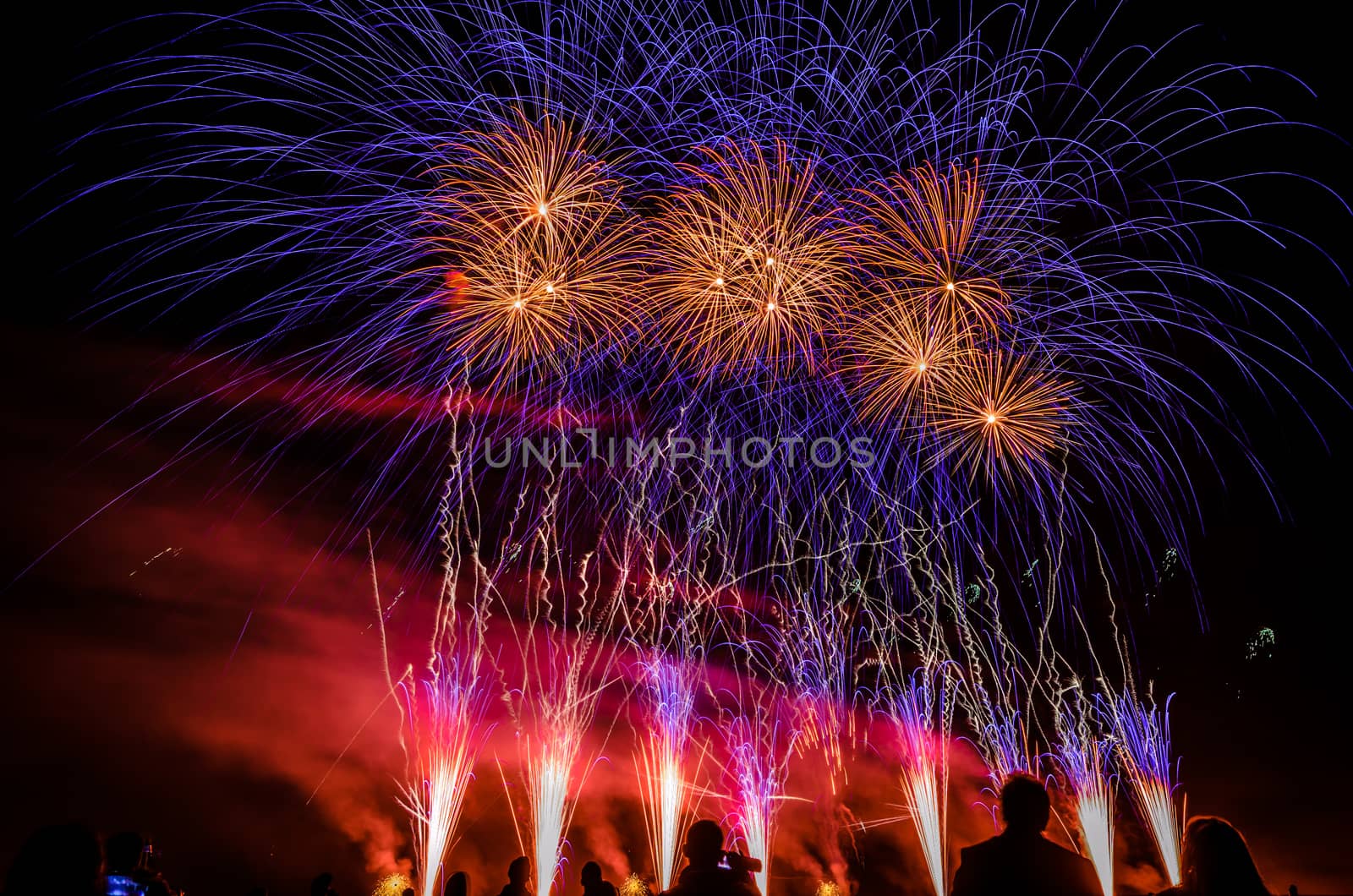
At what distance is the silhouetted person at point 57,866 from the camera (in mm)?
3717

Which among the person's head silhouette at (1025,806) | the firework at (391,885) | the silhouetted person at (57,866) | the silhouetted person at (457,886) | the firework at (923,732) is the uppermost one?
the firework at (923,732)

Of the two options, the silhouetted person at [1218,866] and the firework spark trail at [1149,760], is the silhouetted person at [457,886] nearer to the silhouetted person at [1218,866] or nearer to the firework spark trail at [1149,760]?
the silhouetted person at [1218,866]

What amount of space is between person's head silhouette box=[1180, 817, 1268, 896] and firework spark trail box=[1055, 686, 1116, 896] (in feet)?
75.8

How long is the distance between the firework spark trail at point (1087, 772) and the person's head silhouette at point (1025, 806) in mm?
23470

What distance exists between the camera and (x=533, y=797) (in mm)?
20969

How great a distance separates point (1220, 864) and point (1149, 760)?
2537 centimetres

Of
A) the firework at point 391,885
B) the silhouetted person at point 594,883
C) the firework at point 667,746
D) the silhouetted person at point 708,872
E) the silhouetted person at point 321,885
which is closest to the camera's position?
the silhouetted person at point 708,872

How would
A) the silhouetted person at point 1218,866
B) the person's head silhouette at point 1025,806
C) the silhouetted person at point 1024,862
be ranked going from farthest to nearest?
the person's head silhouette at point 1025,806
the silhouetted person at point 1218,866
the silhouetted person at point 1024,862

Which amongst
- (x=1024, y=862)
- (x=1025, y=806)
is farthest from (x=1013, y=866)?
(x=1025, y=806)

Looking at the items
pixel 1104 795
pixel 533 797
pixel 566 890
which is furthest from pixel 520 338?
pixel 566 890

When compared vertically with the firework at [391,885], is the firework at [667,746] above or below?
above

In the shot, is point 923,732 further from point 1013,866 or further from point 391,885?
point 391,885

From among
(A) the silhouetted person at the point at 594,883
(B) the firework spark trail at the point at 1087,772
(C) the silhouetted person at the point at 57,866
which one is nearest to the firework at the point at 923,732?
(B) the firework spark trail at the point at 1087,772

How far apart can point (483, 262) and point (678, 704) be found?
42.8 ft
